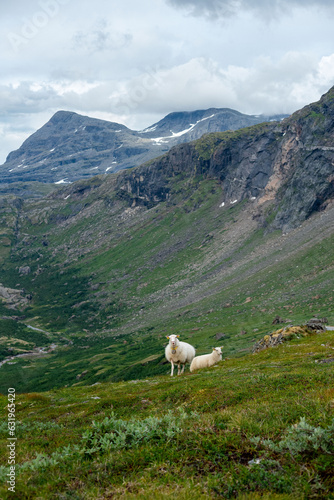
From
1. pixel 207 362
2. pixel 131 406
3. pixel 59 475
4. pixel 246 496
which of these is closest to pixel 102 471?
pixel 59 475

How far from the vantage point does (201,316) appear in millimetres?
138000

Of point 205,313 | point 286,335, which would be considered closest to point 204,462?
point 286,335

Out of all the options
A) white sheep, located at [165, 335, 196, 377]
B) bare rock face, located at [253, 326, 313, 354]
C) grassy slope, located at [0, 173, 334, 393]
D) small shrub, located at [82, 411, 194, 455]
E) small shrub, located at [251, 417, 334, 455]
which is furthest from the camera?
grassy slope, located at [0, 173, 334, 393]

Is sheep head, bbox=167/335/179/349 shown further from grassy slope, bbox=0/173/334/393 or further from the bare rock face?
grassy slope, bbox=0/173/334/393

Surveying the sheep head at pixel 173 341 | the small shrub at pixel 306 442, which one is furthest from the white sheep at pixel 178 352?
the small shrub at pixel 306 442

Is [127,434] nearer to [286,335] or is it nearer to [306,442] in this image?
[306,442]

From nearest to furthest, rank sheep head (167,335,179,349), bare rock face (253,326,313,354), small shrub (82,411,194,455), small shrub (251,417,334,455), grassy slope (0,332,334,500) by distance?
grassy slope (0,332,334,500) → small shrub (251,417,334,455) → small shrub (82,411,194,455) → sheep head (167,335,179,349) → bare rock face (253,326,313,354)

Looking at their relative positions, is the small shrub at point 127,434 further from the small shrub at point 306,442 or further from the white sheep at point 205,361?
the white sheep at point 205,361

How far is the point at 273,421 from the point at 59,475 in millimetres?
5764

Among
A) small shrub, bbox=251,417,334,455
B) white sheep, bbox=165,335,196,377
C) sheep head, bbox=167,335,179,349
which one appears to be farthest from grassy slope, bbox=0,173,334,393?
small shrub, bbox=251,417,334,455

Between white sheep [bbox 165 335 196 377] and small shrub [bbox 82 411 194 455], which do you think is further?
white sheep [bbox 165 335 196 377]

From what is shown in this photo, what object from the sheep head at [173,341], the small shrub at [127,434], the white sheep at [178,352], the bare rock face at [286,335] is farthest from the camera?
the bare rock face at [286,335]

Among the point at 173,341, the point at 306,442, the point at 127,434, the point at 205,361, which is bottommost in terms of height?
the point at 205,361

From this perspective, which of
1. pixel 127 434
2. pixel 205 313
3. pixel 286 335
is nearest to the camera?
pixel 127 434
